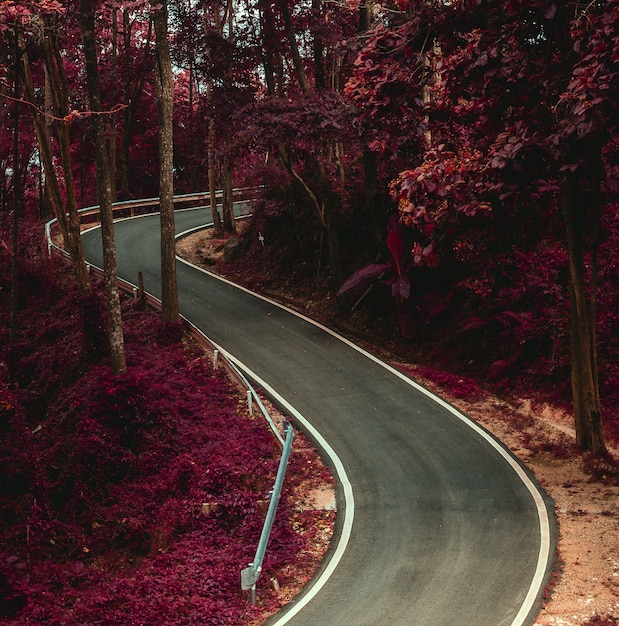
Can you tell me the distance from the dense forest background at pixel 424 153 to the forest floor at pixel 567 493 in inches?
29.7

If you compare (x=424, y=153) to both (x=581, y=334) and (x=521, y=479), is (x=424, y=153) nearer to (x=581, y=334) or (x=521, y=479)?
(x=581, y=334)

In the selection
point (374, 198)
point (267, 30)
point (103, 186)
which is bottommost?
point (374, 198)

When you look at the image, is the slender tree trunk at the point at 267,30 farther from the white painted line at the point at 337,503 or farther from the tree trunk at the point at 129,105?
the tree trunk at the point at 129,105

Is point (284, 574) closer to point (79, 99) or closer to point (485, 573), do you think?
point (485, 573)

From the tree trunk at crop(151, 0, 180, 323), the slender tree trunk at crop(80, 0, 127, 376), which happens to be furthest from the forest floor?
the slender tree trunk at crop(80, 0, 127, 376)

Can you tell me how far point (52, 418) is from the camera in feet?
64.3

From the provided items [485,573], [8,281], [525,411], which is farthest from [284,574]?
[8,281]

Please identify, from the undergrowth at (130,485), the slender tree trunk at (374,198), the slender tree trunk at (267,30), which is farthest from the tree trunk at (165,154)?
the slender tree trunk at (374,198)

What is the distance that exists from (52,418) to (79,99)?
25.3 m

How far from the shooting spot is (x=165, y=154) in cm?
2117

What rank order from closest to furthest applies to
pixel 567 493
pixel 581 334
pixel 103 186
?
1. pixel 567 493
2. pixel 581 334
3. pixel 103 186

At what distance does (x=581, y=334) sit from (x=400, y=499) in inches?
197

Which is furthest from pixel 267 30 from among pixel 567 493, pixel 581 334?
pixel 567 493

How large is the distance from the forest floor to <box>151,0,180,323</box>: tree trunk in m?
6.36
